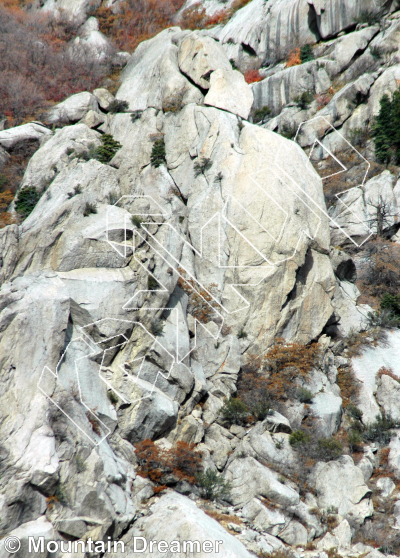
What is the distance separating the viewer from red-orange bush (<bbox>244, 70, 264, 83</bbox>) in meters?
45.8

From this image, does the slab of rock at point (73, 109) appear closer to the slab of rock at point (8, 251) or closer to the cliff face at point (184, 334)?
the cliff face at point (184, 334)

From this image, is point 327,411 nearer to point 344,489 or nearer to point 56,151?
point 344,489

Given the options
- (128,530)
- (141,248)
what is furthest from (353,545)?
(141,248)

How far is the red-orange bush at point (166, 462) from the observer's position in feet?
50.9

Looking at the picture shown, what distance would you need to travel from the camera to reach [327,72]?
1661 inches

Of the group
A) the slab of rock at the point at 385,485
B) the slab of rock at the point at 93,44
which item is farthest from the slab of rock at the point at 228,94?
the slab of rock at the point at 385,485

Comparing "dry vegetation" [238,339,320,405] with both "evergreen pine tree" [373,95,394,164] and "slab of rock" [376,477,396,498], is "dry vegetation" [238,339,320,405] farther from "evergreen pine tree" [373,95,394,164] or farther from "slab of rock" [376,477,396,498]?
"evergreen pine tree" [373,95,394,164]

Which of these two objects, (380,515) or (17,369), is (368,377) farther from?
(17,369)

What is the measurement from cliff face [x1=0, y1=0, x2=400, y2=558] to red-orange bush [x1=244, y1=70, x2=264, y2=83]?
1502cm

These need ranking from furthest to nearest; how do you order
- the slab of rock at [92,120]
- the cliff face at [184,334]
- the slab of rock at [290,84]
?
the slab of rock at [290,84] → the slab of rock at [92,120] → the cliff face at [184,334]

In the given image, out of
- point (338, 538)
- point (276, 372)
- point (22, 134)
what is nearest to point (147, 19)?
point (22, 134)

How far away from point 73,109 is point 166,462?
84.9ft

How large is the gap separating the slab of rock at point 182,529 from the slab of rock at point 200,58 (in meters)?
25.6

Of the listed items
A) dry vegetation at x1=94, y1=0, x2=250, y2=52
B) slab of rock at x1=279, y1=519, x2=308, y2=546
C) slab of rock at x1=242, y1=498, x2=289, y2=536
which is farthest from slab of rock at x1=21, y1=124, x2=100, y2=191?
dry vegetation at x1=94, y1=0, x2=250, y2=52
